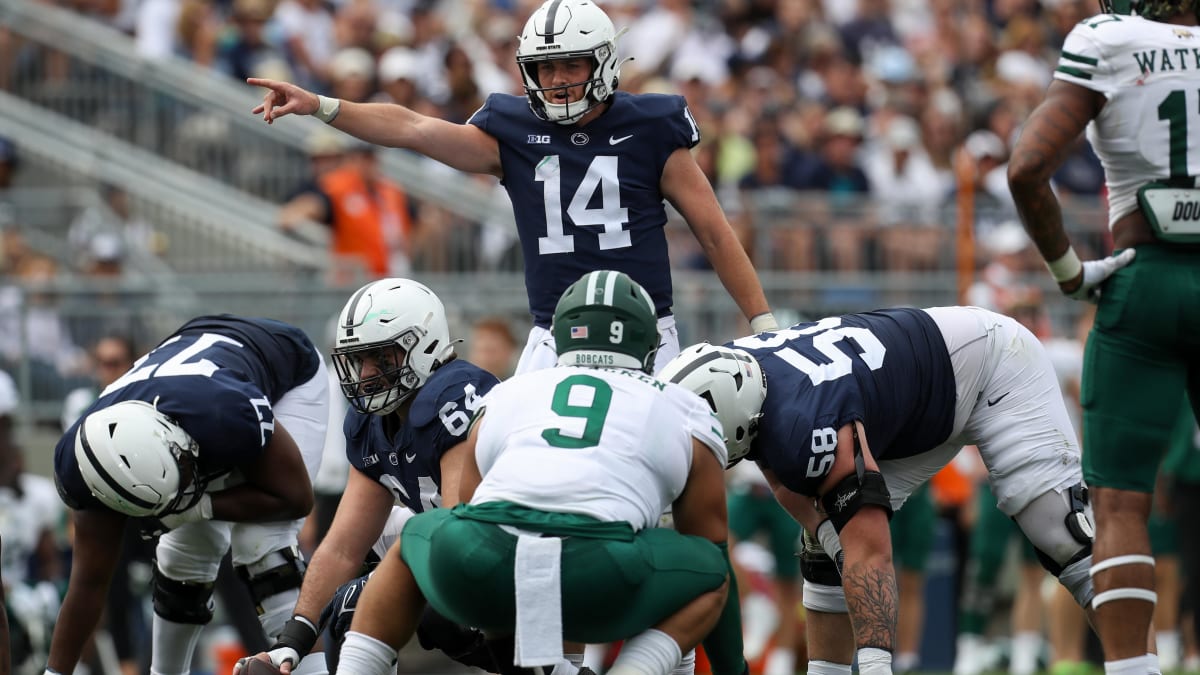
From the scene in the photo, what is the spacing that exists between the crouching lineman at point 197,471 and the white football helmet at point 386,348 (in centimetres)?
57

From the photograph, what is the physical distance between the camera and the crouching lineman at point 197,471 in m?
6.69

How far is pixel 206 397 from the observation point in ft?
23.0

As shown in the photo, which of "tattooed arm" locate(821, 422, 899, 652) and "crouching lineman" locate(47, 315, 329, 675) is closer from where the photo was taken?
"tattooed arm" locate(821, 422, 899, 652)

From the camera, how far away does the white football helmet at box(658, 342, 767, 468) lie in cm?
623

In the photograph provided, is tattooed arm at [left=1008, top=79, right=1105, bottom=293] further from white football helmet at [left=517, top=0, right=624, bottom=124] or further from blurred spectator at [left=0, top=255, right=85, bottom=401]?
blurred spectator at [left=0, top=255, right=85, bottom=401]

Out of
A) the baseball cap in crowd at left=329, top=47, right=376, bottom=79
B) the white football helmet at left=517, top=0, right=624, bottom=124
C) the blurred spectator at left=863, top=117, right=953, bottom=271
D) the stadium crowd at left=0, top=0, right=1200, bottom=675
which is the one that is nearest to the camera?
the white football helmet at left=517, top=0, right=624, bottom=124

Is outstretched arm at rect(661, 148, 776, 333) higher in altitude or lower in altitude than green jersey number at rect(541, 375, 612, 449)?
higher

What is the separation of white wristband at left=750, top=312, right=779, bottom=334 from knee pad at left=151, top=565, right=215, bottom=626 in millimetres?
2530

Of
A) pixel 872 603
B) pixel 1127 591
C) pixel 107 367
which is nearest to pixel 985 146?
pixel 107 367

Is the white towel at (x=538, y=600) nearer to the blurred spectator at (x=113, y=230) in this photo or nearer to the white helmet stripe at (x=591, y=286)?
the white helmet stripe at (x=591, y=286)

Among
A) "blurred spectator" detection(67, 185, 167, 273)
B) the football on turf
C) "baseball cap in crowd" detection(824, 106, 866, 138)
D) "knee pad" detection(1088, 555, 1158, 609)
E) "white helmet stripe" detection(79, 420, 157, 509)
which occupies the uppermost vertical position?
"baseball cap in crowd" detection(824, 106, 866, 138)

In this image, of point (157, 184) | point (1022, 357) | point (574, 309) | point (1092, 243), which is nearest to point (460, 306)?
point (157, 184)

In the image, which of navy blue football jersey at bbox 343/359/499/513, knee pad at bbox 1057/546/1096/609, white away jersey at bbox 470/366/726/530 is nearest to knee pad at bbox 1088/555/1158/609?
knee pad at bbox 1057/546/1096/609

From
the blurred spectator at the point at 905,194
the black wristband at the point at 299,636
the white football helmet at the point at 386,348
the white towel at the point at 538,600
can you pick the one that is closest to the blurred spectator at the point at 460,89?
the blurred spectator at the point at 905,194
